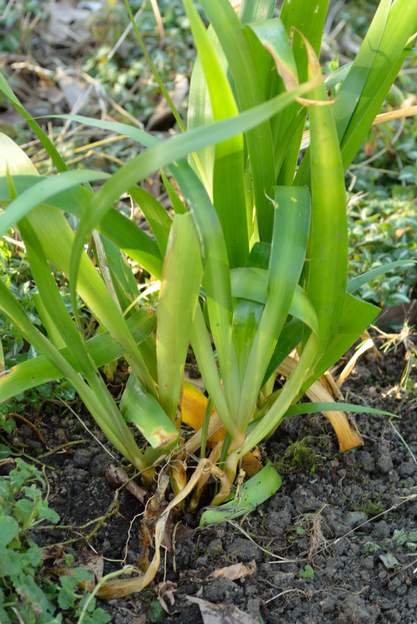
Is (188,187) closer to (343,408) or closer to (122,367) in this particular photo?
(343,408)

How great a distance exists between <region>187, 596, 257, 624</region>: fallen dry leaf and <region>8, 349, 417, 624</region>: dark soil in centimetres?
2

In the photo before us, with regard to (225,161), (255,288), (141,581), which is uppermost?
(225,161)

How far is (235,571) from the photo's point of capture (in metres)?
1.38

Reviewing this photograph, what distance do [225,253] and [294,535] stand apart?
1.76 ft

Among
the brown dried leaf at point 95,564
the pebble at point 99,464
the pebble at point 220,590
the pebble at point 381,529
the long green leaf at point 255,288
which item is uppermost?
the long green leaf at point 255,288

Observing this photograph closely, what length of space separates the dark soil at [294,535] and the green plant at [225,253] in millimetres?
58

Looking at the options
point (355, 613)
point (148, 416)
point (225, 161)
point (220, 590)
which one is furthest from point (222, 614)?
point (225, 161)

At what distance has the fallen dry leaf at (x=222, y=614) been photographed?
4.25ft

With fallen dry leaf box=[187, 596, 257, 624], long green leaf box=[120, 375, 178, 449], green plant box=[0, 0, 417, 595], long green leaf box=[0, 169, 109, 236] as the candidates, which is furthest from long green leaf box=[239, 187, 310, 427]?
fallen dry leaf box=[187, 596, 257, 624]

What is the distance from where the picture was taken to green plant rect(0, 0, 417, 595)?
1145 millimetres

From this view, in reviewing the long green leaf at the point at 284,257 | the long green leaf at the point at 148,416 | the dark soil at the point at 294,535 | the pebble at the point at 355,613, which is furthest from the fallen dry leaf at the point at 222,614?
the long green leaf at the point at 284,257

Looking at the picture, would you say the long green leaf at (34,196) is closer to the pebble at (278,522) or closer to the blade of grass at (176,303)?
the blade of grass at (176,303)

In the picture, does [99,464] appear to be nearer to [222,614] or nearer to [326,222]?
[222,614]

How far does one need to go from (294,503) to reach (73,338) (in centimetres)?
52
